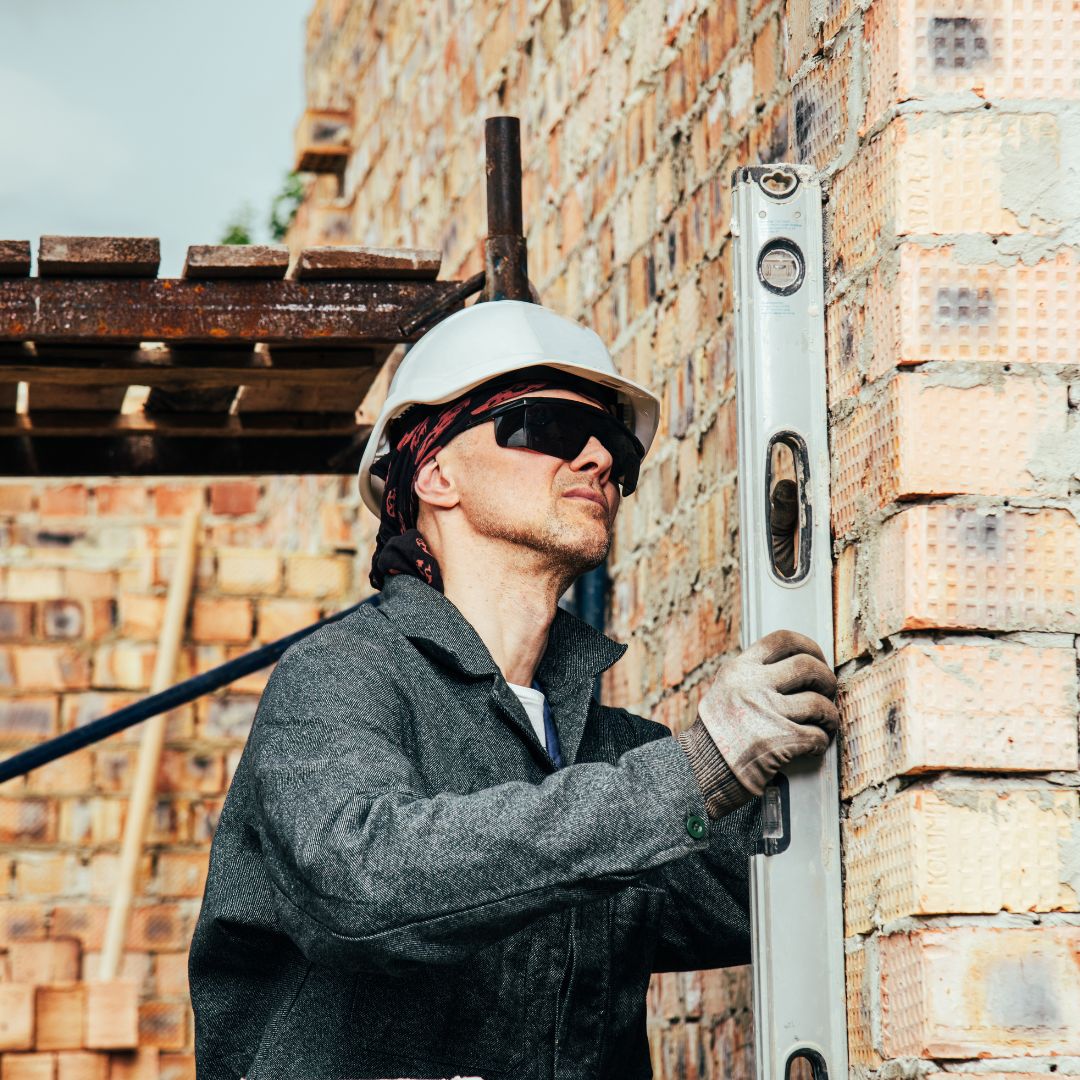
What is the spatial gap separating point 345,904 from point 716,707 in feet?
1.63

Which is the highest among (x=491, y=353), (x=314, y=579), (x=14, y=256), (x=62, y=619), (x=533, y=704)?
(x=314, y=579)

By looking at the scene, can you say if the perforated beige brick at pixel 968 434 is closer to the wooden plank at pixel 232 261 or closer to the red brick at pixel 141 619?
the wooden plank at pixel 232 261

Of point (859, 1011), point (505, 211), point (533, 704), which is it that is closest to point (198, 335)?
point (505, 211)

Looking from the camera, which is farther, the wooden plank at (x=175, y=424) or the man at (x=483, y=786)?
the wooden plank at (x=175, y=424)

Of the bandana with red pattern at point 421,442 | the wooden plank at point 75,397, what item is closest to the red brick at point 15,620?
the wooden plank at point 75,397

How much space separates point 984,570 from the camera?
2.34m

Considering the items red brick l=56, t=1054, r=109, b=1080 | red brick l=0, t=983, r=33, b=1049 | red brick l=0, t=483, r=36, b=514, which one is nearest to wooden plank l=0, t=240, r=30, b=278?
red brick l=0, t=983, r=33, b=1049

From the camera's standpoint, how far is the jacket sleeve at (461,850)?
93.6 inches

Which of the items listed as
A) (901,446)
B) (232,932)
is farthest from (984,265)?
(232,932)

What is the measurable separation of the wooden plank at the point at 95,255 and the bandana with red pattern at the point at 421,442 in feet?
2.41

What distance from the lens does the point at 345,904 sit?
2.42 metres

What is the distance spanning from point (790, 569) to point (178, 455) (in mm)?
2485

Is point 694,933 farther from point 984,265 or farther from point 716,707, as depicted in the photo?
point 984,265

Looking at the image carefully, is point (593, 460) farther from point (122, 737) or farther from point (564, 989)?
point (122, 737)
